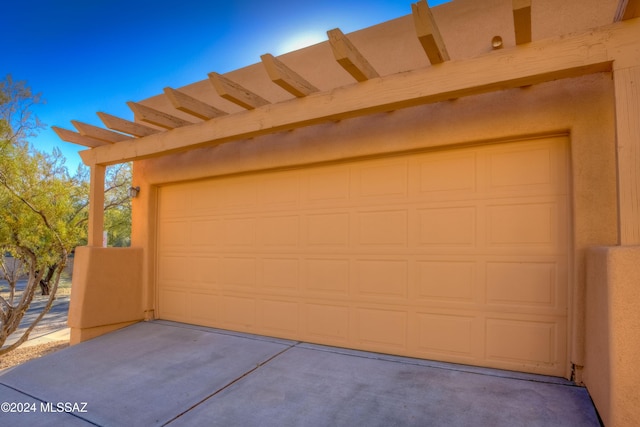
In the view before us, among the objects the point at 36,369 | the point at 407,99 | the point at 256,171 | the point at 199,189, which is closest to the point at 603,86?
the point at 407,99

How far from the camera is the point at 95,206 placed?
223 inches

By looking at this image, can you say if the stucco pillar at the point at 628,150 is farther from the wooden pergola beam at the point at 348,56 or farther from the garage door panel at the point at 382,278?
the garage door panel at the point at 382,278

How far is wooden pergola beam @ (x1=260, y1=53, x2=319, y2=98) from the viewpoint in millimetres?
3180

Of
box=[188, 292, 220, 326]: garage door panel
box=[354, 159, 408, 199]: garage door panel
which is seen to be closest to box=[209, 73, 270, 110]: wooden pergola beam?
box=[354, 159, 408, 199]: garage door panel

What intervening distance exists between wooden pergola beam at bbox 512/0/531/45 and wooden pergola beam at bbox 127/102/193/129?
378cm

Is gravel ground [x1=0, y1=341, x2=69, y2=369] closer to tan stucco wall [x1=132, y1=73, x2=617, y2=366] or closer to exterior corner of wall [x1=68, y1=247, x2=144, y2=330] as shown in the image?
exterior corner of wall [x1=68, y1=247, x2=144, y2=330]

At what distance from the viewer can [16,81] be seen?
367 inches

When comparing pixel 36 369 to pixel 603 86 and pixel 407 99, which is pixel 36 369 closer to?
pixel 407 99

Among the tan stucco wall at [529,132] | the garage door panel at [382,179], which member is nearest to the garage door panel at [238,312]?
the tan stucco wall at [529,132]

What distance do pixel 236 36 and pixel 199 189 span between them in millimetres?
2942

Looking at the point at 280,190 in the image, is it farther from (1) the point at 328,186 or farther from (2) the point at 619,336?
(2) the point at 619,336

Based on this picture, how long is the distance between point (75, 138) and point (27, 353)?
578 centimetres

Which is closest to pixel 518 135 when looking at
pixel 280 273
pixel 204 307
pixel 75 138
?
pixel 280 273

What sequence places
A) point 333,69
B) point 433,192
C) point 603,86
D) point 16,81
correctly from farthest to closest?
point 16,81
point 333,69
point 433,192
point 603,86
